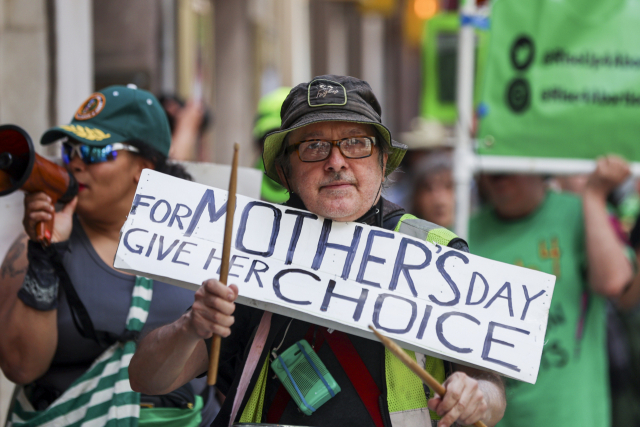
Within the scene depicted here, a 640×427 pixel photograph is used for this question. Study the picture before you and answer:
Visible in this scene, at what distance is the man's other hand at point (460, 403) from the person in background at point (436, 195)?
2.86 meters

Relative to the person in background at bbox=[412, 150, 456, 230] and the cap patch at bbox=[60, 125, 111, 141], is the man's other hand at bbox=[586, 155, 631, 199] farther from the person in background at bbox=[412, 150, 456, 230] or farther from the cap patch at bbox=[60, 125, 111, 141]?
the cap patch at bbox=[60, 125, 111, 141]

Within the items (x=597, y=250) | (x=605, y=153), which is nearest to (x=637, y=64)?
(x=605, y=153)

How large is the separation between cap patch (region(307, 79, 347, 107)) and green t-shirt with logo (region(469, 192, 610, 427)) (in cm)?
183

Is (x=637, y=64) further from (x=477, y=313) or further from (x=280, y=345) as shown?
(x=280, y=345)

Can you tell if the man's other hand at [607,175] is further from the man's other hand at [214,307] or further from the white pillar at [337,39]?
the white pillar at [337,39]

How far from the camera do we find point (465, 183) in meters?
3.78

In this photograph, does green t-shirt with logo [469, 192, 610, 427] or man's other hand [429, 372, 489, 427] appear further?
green t-shirt with logo [469, 192, 610, 427]

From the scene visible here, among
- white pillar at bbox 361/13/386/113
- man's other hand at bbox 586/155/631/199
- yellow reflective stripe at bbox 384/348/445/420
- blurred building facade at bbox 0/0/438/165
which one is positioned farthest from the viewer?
white pillar at bbox 361/13/386/113

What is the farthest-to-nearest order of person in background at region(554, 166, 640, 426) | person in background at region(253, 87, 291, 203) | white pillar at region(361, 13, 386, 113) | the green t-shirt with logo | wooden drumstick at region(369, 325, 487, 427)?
1. white pillar at region(361, 13, 386, 113)
2. person in background at region(554, 166, 640, 426)
3. person in background at region(253, 87, 291, 203)
4. the green t-shirt with logo
5. wooden drumstick at region(369, 325, 487, 427)

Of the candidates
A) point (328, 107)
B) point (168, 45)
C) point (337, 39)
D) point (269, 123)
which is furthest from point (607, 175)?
point (337, 39)

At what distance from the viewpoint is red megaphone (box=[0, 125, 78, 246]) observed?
2.24 meters

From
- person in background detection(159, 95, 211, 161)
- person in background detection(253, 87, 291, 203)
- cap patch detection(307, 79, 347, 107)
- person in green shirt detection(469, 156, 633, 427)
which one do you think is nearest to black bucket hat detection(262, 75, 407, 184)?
cap patch detection(307, 79, 347, 107)

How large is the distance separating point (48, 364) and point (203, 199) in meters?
0.80

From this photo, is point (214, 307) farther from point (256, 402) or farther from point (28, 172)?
point (28, 172)
